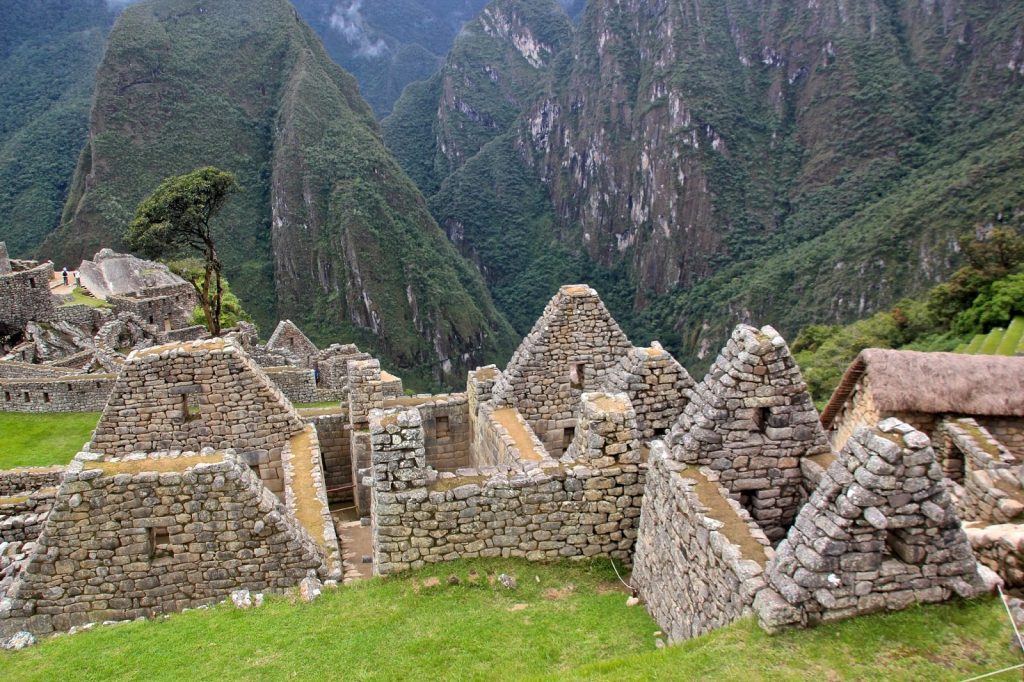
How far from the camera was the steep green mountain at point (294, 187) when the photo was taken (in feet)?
514

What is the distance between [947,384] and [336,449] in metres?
9.65

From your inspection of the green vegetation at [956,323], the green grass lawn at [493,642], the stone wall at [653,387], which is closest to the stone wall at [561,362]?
the stone wall at [653,387]

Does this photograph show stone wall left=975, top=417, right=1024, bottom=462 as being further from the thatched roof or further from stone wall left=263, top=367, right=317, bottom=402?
stone wall left=263, top=367, right=317, bottom=402

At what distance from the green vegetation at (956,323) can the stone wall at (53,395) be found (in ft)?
72.4

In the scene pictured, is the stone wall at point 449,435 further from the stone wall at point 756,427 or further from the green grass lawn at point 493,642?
the stone wall at point 756,427

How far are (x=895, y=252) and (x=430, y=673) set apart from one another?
450 ft

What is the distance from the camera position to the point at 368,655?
5125 mm

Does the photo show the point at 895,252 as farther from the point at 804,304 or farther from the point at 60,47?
the point at 60,47

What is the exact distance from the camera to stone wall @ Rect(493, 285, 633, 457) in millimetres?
8586

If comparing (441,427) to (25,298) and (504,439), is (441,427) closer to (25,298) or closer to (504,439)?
(504,439)

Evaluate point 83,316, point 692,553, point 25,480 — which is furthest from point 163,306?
point 692,553

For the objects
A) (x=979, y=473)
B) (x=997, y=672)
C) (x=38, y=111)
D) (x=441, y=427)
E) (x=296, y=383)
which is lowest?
(x=979, y=473)

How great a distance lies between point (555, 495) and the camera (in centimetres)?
605

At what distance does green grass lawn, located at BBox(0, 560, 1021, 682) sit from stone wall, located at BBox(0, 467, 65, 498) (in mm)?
5753
